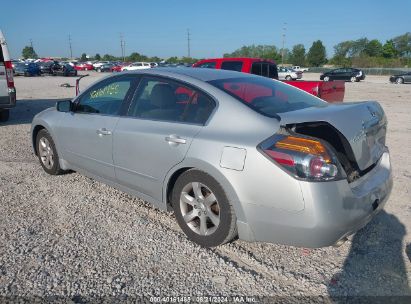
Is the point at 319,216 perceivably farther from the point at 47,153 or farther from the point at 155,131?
the point at 47,153

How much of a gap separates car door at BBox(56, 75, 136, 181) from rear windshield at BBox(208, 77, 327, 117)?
3.63ft

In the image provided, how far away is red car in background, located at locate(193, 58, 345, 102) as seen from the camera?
7605 millimetres

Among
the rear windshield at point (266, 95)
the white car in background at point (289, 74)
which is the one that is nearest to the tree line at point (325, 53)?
the white car in background at point (289, 74)

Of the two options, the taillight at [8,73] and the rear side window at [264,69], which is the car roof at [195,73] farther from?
the taillight at [8,73]

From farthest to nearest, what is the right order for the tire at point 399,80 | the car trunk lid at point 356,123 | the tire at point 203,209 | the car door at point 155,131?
the tire at point 399,80 → the car door at point 155,131 → the tire at point 203,209 → the car trunk lid at point 356,123

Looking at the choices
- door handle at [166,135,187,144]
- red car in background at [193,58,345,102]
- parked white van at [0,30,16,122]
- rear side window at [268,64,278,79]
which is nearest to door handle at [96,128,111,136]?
door handle at [166,135,187,144]

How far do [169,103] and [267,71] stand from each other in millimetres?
6833

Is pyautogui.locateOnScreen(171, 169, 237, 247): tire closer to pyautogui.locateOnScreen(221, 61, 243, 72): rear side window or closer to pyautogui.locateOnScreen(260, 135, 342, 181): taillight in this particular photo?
pyautogui.locateOnScreen(260, 135, 342, 181): taillight

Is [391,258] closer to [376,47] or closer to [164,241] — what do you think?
[164,241]

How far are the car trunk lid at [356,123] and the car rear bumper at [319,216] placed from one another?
22 cm

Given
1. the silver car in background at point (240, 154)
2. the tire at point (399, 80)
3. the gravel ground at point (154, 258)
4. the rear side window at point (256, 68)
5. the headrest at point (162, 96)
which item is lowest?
the tire at point (399, 80)

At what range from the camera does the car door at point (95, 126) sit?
3932 millimetres

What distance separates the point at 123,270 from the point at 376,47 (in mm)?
116671

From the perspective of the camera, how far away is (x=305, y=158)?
2.57 metres
